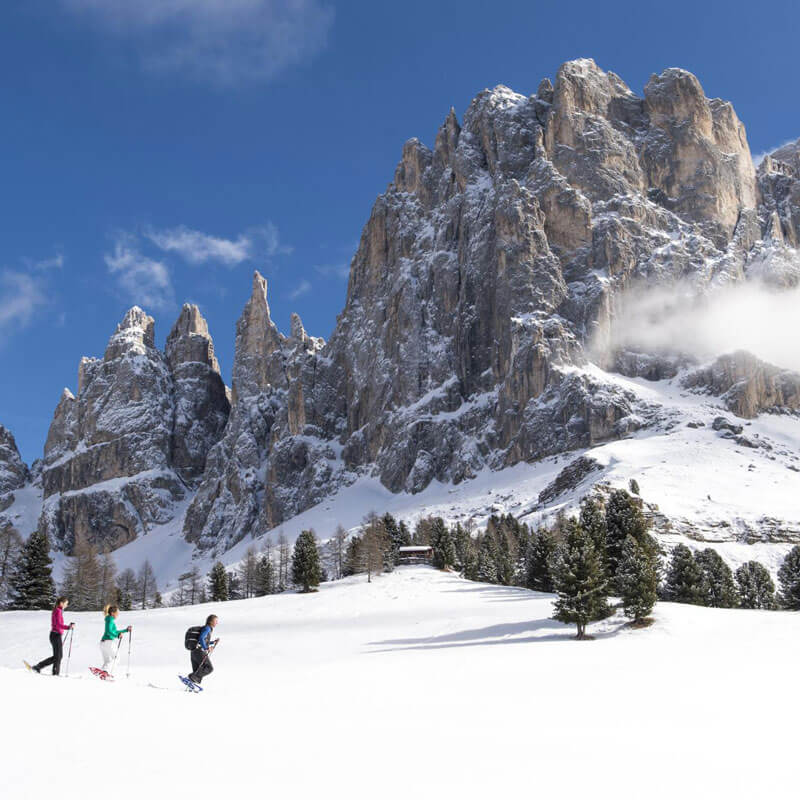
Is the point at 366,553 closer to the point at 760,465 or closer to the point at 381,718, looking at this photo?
the point at 381,718

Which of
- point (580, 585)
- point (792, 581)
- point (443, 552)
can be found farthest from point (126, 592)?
point (580, 585)

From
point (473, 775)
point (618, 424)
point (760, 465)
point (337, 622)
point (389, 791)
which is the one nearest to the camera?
point (389, 791)

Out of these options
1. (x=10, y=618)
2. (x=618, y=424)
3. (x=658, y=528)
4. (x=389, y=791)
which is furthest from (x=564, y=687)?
(x=618, y=424)

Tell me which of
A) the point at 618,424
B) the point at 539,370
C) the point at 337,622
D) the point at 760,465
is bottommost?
the point at 337,622

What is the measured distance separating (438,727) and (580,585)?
2272cm

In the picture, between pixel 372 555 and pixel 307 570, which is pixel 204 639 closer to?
pixel 307 570

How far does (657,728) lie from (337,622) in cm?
3517

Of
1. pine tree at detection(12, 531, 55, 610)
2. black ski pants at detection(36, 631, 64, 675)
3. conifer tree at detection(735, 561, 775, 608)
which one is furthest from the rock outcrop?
black ski pants at detection(36, 631, 64, 675)

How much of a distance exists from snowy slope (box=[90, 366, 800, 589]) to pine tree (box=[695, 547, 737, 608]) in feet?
105

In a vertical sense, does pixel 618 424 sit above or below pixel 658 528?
above

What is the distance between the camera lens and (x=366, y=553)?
3098 inches

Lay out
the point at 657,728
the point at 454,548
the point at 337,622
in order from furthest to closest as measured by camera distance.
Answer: the point at 454,548 → the point at 337,622 → the point at 657,728

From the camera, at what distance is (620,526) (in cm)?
4209

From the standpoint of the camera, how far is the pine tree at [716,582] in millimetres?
56688
